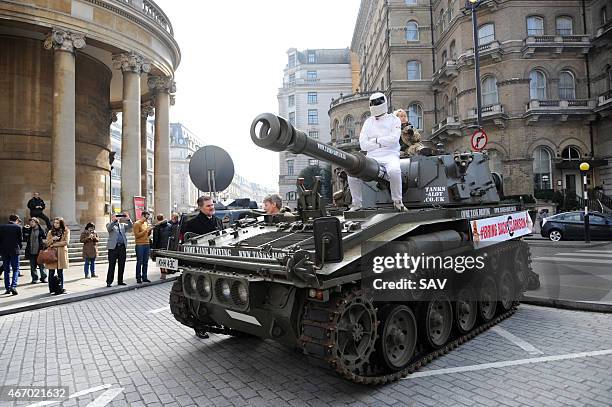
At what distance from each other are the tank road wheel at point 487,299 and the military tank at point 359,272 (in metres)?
0.01

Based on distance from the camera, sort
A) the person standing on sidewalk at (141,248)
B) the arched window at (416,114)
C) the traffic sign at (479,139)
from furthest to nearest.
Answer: the arched window at (416,114) → the traffic sign at (479,139) → the person standing on sidewalk at (141,248)

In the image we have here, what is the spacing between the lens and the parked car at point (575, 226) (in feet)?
54.5

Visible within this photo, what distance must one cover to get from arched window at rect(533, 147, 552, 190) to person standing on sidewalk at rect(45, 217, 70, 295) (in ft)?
90.7

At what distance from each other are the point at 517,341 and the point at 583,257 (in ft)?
27.8

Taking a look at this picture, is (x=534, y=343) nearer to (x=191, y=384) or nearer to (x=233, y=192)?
(x=191, y=384)

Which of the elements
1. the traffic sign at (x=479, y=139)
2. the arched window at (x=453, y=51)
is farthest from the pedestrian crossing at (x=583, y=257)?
the arched window at (x=453, y=51)

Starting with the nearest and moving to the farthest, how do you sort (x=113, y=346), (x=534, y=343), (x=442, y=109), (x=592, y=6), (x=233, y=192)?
(x=534, y=343) → (x=113, y=346) → (x=592, y=6) → (x=442, y=109) → (x=233, y=192)

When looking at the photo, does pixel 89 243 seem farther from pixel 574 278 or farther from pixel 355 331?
pixel 574 278

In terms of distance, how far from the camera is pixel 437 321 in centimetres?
496

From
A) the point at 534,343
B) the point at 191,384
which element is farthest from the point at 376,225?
the point at 534,343

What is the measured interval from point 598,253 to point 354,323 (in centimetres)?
1237

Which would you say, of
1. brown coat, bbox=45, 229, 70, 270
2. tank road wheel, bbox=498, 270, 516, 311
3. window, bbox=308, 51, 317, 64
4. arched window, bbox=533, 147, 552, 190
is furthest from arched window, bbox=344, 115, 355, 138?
window, bbox=308, 51, 317, 64

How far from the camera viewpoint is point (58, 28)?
1602 centimetres

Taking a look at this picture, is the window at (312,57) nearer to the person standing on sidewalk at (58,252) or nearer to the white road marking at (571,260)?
the white road marking at (571,260)
